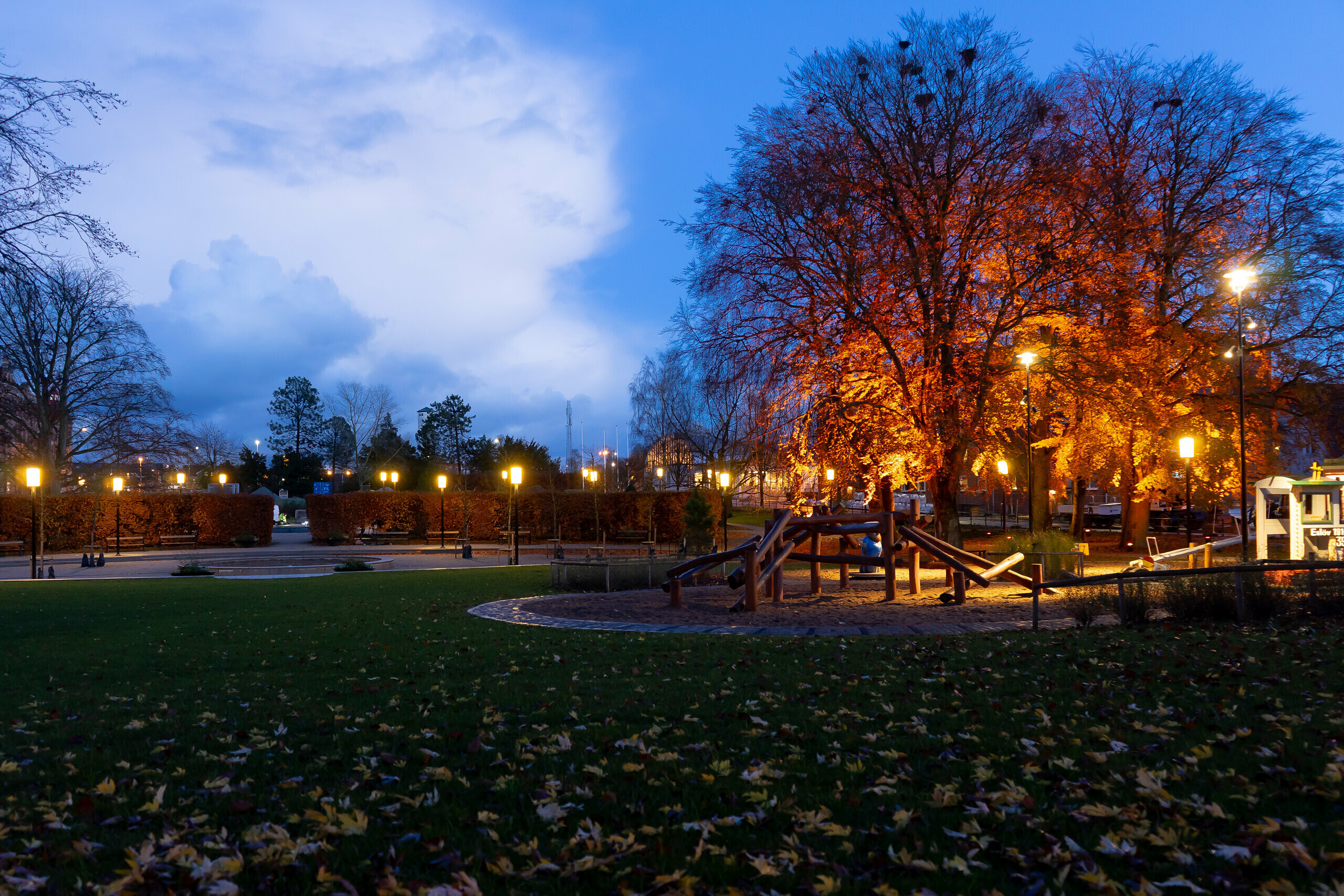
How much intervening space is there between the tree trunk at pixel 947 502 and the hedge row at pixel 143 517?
29772 millimetres

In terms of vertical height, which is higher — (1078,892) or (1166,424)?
(1166,424)

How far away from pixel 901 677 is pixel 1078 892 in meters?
4.24

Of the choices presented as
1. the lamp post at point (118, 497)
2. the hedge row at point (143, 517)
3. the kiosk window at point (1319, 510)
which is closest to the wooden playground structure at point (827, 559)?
the kiosk window at point (1319, 510)

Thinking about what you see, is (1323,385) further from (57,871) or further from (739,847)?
(57,871)

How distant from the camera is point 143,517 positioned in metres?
36.8

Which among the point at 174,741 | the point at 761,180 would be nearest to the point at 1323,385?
the point at 761,180

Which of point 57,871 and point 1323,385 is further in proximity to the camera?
point 1323,385

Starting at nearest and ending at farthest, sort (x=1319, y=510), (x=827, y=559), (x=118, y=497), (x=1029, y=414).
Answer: (x=827, y=559) → (x=1319, y=510) → (x=1029, y=414) → (x=118, y=497)

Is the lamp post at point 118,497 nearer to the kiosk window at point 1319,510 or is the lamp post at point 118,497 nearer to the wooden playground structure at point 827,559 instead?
the wooden playground structure at point 827,559

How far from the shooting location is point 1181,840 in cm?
320

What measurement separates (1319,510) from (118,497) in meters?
41.0

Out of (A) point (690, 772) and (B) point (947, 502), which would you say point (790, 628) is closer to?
(A) point (690, 772)

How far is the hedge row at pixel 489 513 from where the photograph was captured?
1526 inches

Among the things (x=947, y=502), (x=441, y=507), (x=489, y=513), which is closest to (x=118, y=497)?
(x=441, y=507)
